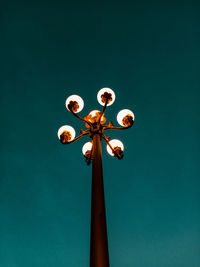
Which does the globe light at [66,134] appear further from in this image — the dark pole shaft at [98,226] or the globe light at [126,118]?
the dark pole shaft at [98,226]

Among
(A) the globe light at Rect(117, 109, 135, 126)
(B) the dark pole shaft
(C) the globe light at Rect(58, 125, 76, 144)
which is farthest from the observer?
(A) the globe light at Rect(117, 109, 135, 126)

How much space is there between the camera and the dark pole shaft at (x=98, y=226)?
316 centimetres

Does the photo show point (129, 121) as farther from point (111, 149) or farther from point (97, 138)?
point (97, 138)

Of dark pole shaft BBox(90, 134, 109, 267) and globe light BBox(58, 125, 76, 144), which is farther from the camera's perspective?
globe light BBox(58, 125, 76, 144)

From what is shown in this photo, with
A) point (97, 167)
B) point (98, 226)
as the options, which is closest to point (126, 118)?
point (97, 167)

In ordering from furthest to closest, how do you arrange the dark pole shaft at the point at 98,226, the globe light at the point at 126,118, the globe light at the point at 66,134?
the globe light at the point at 126,118, the globe light at the point at 66,134, the dark pole shaft at the point at 98,226

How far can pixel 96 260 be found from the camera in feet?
10.2

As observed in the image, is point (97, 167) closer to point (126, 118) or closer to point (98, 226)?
point (98, 226)

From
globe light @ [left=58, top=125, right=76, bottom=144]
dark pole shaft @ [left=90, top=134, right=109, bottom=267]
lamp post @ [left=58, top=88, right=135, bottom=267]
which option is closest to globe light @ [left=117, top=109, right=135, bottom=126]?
lamp post @ [left=58, top=88, right=135, bottom=267]

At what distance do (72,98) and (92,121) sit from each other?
919mm

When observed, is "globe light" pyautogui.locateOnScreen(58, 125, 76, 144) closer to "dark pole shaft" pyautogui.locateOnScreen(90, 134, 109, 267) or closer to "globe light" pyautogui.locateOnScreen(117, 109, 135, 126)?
"globe light" pyautogui.locateOnScreen(117, 109, 135, 126)

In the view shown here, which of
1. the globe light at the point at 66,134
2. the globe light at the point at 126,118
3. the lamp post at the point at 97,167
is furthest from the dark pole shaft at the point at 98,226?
the globe light at the point at 126,118

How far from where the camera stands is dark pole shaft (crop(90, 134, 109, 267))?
10.4 ft

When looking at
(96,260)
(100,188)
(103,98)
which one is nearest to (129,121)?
(103,98)
